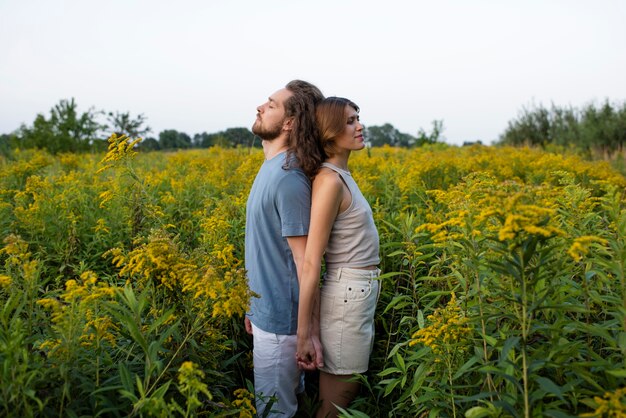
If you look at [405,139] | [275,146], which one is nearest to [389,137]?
[405,139]

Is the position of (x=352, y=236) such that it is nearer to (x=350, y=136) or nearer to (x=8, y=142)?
(x=350, y=136)

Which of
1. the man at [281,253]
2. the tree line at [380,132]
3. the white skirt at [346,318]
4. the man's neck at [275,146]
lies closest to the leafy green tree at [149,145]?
the tree line at [380,132]

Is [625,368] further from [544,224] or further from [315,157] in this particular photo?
[315,157]

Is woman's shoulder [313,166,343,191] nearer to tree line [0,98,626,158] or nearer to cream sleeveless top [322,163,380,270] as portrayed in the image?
cream sleeveless top [322,163,380,270]

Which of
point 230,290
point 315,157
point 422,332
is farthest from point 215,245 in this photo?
point 422,332

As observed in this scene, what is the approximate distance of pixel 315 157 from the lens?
8.41 feet

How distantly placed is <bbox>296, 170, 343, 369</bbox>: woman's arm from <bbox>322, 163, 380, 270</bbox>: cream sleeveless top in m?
0.09

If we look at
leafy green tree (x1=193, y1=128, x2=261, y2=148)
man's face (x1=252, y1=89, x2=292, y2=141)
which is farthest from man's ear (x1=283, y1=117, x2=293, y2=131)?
leafy green tree (x1=193, y1=128, x2=261, y2=148)

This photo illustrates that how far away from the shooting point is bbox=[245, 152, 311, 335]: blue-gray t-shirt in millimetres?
2512

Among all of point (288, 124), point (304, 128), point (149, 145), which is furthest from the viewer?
point (149, 145)

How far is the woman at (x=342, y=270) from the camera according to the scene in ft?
8.37

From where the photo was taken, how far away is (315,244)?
242cm

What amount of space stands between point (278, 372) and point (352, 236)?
761 millimetres

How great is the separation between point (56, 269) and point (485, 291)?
9.72 feet
